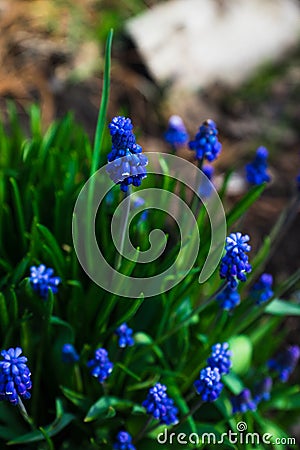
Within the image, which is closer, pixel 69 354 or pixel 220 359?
pixel 220 359

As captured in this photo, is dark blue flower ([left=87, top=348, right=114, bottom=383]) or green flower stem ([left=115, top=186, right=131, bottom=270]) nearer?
green flower stem ([left=115, top=186, right=131, bottom=270])

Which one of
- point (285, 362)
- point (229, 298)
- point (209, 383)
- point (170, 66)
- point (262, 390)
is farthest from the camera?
point (170, 66)

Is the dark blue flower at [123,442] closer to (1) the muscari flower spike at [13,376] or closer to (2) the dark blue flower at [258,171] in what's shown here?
(1) the muscari flower spike at [13,376]

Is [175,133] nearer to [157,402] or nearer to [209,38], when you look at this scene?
[157,402]

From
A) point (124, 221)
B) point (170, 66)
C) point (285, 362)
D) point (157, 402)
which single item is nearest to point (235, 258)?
point (124, 221)

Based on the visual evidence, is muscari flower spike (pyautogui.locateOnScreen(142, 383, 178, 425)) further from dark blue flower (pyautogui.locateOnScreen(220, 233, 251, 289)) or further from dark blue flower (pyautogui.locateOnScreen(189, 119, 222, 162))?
dark blue flower (pyautogui.locateOnScreen(189, 119, 222, 162))

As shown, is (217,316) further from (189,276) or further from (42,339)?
(42,339)

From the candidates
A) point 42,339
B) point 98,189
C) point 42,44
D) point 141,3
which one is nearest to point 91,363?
point 42,339

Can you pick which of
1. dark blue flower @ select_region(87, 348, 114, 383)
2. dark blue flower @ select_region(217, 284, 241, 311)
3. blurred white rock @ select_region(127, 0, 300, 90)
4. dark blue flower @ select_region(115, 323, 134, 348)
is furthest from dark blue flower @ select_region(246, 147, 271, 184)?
blurred white rock @ select_region(127, 0, 300, 90)
